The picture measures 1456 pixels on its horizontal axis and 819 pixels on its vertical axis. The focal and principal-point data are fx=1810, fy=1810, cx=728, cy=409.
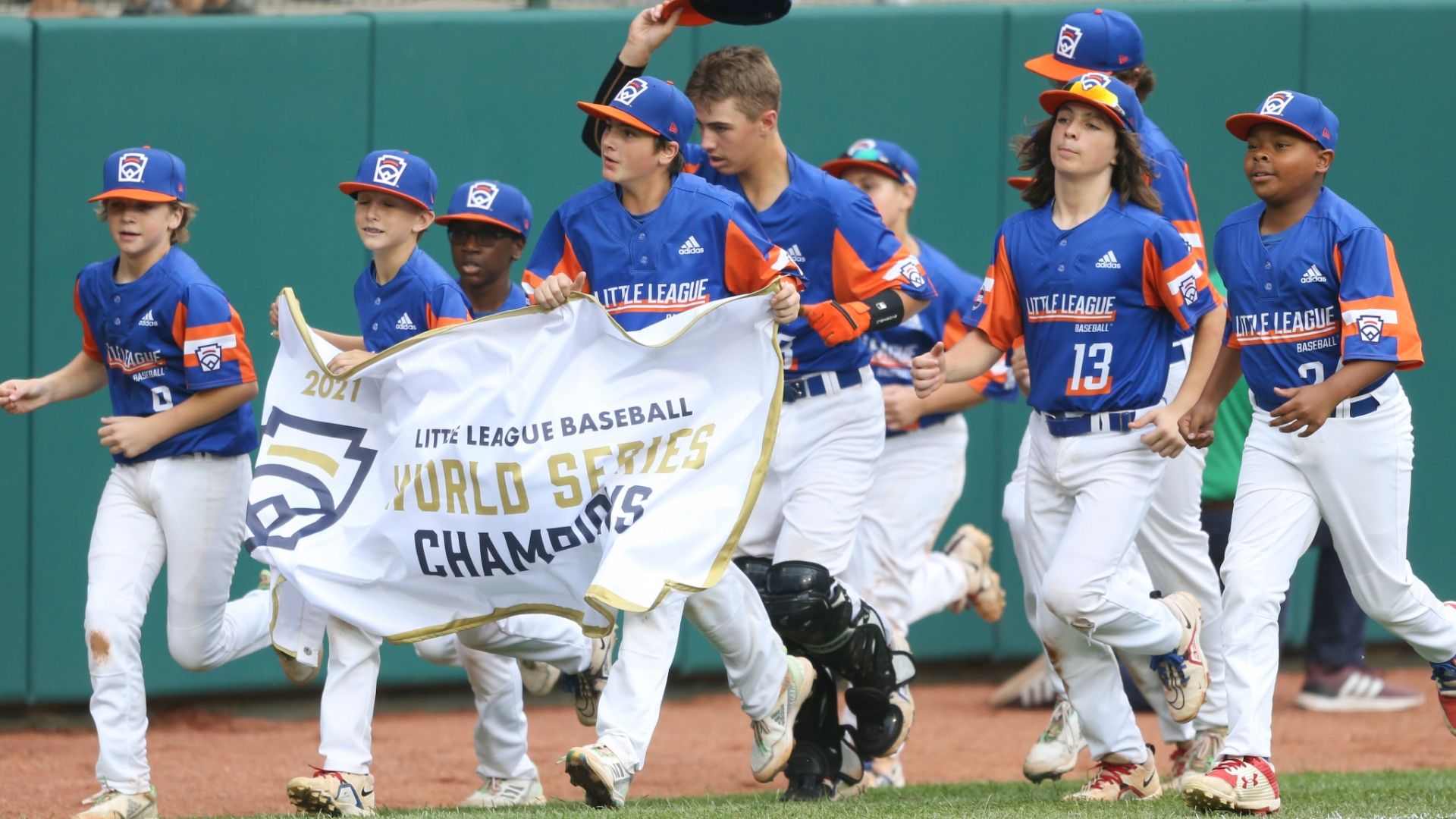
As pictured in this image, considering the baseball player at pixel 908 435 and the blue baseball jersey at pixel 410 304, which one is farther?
the baseball player at pixel 908 435

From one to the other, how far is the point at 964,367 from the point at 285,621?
85.2 inches

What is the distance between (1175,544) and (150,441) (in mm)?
3340

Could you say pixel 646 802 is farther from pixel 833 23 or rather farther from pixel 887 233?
pixel 833 23

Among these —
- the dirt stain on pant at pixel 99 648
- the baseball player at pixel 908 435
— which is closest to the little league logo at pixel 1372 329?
the baseball player at pixel 908 435

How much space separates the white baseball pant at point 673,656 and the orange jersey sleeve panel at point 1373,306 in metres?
1.80

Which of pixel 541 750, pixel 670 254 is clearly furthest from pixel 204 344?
pixel 541 750

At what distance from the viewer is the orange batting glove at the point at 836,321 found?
5.34 m

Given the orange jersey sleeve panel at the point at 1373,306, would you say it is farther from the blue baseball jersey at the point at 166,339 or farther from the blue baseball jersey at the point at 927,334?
the blue baseball jersey at the point at 166,339

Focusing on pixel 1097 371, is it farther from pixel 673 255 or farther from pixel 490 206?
pixel 490 206

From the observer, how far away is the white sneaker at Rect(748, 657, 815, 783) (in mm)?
5332

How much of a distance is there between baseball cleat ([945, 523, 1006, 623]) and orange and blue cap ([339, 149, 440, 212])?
128 inches

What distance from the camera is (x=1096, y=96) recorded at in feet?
17.6

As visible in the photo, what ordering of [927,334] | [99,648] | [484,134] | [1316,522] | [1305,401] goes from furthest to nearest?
[484,134], [927,334], [99,648], [1316,522], [1305,401]

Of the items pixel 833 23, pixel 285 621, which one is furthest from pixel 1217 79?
pixel 285 621
